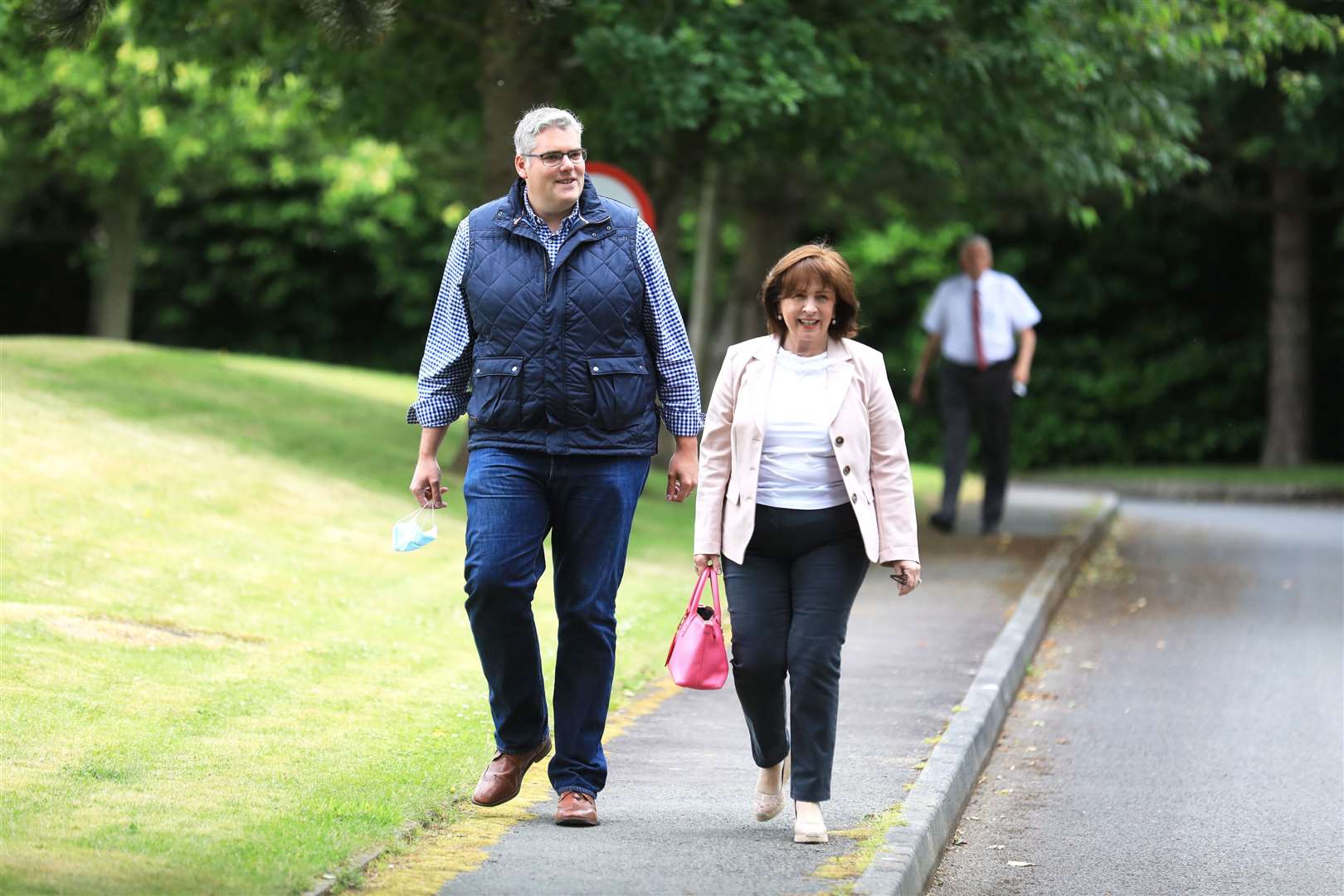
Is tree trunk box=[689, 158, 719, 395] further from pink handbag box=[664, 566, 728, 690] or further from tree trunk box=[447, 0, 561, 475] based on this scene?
pink handbag box=[664, 566, 728, 690]

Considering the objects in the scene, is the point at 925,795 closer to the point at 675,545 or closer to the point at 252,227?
the point at 675,545

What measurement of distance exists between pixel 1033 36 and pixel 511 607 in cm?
838

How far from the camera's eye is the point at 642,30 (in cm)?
1245

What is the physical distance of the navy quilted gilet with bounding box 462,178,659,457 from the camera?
217 inches

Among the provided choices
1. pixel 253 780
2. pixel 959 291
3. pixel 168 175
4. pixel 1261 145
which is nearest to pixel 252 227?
pixel 168 175

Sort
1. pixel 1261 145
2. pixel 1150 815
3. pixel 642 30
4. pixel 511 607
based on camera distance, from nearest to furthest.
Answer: pixel 511 607 < pixel 1150 815 < pixel 642 30 < pixel 1261 145

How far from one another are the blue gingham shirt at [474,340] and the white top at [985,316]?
8736mm

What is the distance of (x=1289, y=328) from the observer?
2566 centimetres

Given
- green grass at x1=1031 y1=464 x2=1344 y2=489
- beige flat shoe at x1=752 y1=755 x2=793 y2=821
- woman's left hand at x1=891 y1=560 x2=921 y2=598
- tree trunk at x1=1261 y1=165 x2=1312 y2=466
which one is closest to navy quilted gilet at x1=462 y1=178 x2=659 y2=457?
woman's left hand at x1=891 y1=560 x2=921 y2=598

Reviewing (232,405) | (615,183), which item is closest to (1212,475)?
(232,405)

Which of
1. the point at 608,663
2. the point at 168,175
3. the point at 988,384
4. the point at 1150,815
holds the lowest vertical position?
the point at 1150,815

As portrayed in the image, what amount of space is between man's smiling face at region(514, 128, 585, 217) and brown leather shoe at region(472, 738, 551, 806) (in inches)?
63.4

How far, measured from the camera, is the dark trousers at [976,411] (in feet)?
47.1

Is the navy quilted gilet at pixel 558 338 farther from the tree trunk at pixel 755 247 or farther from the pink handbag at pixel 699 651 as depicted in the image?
the tree trunk at pixel 755 247
